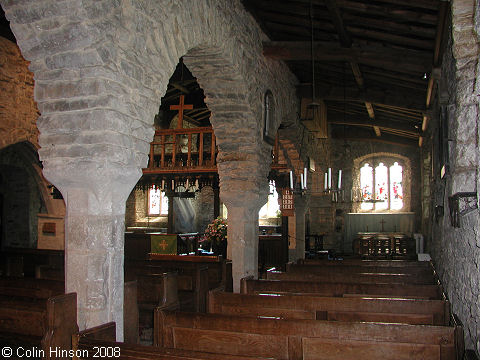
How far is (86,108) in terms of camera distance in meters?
3.22

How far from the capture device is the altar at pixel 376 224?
1417cm

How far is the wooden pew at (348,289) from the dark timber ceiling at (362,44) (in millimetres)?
2749

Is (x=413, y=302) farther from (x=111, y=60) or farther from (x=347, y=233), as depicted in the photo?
(x=347, y=233)

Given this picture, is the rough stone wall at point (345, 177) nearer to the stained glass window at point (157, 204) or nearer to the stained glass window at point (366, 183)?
the stained glass window at point (366, 183)

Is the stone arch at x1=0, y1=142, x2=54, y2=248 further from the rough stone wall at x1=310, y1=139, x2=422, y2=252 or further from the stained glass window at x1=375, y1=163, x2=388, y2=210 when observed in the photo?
the stained glass window at x1=375, y1=163, x2=388, y2=210

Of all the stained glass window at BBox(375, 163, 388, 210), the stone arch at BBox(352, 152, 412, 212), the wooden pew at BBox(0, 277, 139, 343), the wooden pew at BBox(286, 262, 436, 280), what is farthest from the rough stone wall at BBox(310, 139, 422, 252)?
the wooden pew at BBox(0, 277, 139, 343)

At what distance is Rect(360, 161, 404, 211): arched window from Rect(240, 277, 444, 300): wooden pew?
408 inches

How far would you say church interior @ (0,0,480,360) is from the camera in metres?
3.00

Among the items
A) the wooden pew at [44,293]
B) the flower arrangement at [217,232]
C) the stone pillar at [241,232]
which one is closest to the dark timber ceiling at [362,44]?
the stone pillar at [241,232]

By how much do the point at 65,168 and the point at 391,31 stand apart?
4.57 metres

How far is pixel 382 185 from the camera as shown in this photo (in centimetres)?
1507

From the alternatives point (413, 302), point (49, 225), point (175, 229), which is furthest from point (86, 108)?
point (175, 229)

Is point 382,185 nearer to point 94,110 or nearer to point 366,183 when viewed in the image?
point 366,183

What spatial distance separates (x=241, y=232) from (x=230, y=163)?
1.03 m
